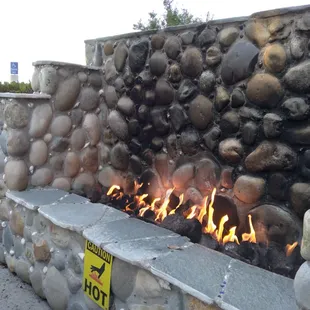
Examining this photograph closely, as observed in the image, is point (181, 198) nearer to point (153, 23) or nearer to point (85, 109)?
point (85, 109)

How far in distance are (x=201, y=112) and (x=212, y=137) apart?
0.20 meters

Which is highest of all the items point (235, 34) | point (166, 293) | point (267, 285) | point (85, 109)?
point (235, 34)

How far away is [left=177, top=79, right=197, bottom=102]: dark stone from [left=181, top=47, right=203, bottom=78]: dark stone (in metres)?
0.06

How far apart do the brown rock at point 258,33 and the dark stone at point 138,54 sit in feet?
3.21

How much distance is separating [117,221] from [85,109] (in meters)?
1.33

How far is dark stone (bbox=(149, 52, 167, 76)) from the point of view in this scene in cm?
299

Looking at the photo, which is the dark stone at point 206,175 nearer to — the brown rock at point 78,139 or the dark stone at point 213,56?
the dark stone at point 213,56

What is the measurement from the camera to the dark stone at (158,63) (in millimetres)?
2988

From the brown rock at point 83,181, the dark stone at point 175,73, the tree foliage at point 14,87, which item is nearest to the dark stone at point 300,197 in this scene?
the dark stone at point 175,73

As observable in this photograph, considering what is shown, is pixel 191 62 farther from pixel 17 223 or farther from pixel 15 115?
pixel 17 223

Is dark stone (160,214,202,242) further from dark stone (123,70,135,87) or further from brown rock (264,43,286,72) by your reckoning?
dark stone (123,70,135,87)

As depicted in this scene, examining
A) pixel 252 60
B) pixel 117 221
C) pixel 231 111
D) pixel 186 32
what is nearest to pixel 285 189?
pixel 231 111

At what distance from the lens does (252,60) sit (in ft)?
7.82

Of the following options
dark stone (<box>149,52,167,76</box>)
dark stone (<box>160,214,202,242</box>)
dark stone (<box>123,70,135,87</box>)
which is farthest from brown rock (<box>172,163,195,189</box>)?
dark stone (<box>123,70,135,87</box>)
